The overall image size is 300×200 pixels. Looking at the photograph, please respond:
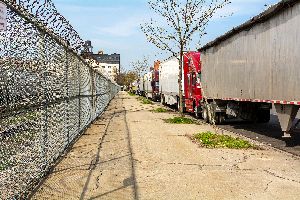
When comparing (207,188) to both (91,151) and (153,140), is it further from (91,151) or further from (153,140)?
(153,140)

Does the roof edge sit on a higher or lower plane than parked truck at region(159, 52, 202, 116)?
higher

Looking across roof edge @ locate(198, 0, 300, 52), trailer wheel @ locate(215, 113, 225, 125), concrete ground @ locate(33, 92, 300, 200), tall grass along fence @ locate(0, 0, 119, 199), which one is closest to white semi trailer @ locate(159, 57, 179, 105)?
trailer wheel @ locate(215, 113, 225, 125)

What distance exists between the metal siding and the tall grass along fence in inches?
222

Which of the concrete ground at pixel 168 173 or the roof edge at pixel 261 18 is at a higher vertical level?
the roof edge at pixel 261 18

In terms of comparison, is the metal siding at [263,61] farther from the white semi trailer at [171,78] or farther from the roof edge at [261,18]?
the white semi trailer at [171,78]

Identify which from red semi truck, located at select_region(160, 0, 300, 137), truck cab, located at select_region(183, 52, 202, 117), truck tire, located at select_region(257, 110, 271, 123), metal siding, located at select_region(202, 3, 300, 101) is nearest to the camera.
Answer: metal siding, located at select_region(202, 3, 300, 101)

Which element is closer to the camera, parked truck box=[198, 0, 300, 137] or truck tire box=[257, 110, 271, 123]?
parked truck box=[198, 0, 300, 137]

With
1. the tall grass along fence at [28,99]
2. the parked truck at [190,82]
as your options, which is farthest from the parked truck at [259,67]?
the tall grass along fence at [28,99]

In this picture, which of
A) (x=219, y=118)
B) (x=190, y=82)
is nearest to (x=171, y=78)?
(x=190, y=82)

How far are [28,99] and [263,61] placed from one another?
8.40 metres

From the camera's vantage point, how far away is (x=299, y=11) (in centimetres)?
1004

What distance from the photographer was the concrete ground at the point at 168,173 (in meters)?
6.31

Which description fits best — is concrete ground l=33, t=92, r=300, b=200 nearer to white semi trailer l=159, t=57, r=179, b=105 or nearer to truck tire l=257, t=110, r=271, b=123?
truck tire l=257, t=110, r=271, b=123

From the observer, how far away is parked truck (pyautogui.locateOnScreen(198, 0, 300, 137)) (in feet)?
34.6
